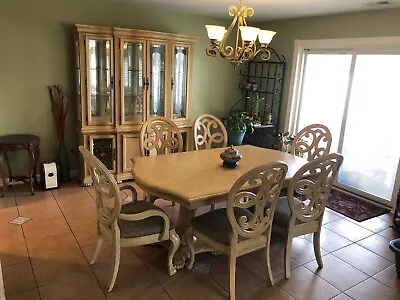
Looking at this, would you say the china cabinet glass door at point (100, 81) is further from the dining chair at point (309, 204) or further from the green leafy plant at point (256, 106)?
the dining chair at point (309, 204)

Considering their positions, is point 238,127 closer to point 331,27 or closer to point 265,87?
point 265,87

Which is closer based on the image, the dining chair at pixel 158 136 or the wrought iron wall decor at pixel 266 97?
the dining chair at pixel 158 136

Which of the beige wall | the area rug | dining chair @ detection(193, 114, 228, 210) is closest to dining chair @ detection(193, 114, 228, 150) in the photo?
dining chair @ detection(193, 114, 228, 210)

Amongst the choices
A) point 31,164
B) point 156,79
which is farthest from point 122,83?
point 31,164

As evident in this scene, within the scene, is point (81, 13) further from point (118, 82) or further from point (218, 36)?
point (218, 36)

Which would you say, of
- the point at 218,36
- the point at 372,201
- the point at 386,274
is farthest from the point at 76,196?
the point at 372,201

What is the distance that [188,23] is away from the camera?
4.80 m

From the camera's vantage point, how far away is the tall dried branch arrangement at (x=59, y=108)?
4059 millimetres

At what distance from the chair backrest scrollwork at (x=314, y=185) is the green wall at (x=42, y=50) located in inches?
121

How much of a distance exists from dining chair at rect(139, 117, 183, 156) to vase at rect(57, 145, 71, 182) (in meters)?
1.41

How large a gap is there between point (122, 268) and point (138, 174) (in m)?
0.74

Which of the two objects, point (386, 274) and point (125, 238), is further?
point (386, 274)

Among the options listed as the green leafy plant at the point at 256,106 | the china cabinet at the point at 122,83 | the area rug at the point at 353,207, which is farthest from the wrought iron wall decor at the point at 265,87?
Result: the area rug at the point at 353,207

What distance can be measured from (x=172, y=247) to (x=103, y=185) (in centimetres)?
69
